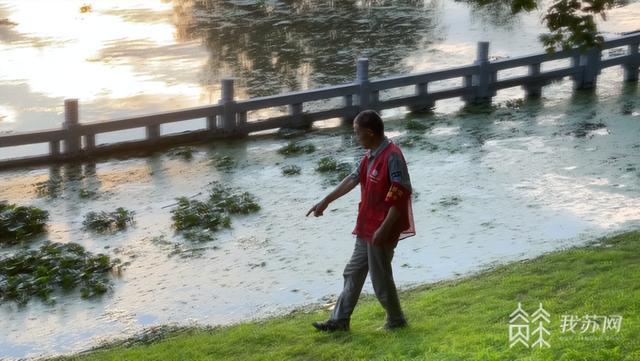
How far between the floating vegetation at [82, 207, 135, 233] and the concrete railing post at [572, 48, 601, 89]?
10.8 m

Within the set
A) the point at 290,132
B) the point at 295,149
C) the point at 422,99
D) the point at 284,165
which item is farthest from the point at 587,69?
the point at 284,165

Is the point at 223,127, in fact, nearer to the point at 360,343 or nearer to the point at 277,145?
the point at 277,145

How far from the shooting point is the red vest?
6.88 m

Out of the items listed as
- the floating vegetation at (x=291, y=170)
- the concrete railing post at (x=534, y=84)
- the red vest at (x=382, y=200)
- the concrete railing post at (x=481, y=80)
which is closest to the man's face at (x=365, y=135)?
the red vest at (x=382, y=200)

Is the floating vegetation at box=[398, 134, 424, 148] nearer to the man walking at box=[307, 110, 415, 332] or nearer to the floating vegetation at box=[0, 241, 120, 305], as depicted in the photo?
the floating vegetation at box=[0, 241, 120, 305]

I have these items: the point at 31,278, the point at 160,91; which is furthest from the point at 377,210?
the point at 160,91

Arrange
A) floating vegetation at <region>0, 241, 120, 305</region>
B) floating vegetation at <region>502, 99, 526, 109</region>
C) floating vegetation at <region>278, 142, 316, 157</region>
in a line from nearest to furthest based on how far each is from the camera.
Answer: floating vegetation at <region>0, 241, 120, 305</region> → floating vegetation at <region>278, 142, 316, 157</region> → floating vegetation at <region>502, 99, 526, 109</region>

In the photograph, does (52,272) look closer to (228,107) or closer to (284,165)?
(284,165)

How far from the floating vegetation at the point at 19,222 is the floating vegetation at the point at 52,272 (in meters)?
0.89

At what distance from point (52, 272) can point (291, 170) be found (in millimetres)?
4979

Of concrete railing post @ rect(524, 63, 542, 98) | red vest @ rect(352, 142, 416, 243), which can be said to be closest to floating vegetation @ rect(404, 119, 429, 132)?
concrete railing post @ rect(524, 63, 542, 98)

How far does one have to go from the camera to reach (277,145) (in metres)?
17.1

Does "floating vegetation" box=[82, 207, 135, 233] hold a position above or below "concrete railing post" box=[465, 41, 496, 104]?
below

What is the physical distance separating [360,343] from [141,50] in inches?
794
